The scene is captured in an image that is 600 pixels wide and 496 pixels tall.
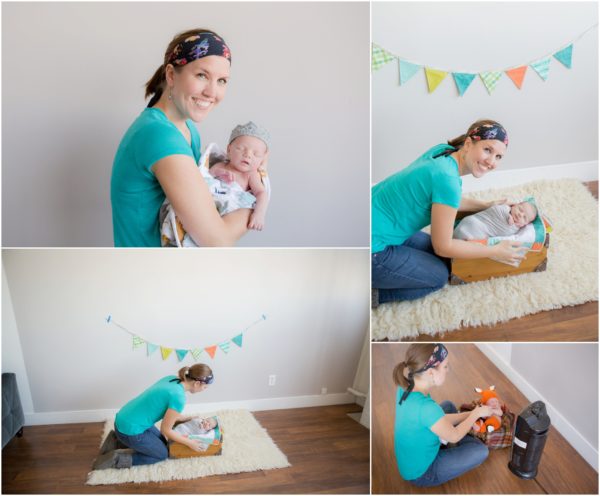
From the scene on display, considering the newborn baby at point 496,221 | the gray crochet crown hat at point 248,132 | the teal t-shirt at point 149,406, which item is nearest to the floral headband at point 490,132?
the newborn baby at point 496,221

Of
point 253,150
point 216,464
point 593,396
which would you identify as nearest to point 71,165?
point 253,150

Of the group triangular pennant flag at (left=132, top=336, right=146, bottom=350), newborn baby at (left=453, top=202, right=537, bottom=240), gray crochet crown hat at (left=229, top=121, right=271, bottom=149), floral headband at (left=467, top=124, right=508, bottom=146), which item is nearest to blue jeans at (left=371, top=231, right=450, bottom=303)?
newborn baby at (left=453, top=202, right=537, bottom=240)

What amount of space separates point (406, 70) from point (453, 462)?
1263 millimetres

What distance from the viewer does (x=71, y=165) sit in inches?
73.8

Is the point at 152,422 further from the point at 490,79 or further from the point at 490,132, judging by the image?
the point at 490,79

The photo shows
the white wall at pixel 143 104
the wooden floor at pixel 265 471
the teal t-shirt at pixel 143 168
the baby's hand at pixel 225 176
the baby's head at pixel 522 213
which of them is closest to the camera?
Result: the teal t-shirt at pixel 143 168

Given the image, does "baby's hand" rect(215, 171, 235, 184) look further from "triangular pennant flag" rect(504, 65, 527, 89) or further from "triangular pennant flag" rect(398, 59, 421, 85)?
"triangular pennant flag" rect(504, 65, 527, 89)

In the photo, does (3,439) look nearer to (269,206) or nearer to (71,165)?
(71,165)

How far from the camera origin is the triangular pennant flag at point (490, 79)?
1.90 metres

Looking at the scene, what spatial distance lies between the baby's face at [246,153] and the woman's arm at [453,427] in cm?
104

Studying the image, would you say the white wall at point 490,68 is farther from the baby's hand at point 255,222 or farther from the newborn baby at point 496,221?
the baby's hand at point 255,222

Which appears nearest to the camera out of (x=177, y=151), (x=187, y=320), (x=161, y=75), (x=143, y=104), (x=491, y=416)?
(x=177, y=151)

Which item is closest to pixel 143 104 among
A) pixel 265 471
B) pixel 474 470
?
pixel 265 471

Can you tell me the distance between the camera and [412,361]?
2.10m
